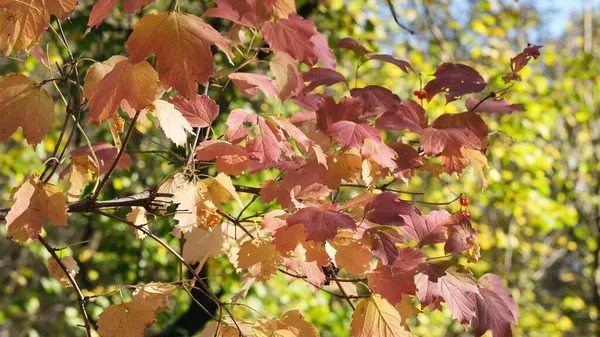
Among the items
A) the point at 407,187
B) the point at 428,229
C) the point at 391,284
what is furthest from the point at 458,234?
the point at 407,187

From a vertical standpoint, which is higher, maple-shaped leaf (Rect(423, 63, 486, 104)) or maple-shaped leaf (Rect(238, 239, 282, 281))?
maple-shaped leaf (Rect(423, 63, 486, 104))

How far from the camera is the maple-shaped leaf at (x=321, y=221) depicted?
3.36 ft

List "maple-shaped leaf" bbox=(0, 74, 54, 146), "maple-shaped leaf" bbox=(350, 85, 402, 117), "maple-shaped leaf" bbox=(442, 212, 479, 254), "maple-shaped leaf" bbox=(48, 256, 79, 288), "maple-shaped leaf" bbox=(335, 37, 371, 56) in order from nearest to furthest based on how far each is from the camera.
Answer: "maple-shaped leaf" bbox=(0, 74, 54, 146), "maple-shaped leaf" bbox=(442, 212, 479, 254), "maple-shaped leaf" bbox=(48, 256, 79, 288), "maple-shaped leaf" bbox=(350, 85, 402, 117), "maple-shaped leaf" bbox=(335, 37, 371, 56)

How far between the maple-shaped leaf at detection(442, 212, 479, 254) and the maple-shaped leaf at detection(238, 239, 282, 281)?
33 centimetres

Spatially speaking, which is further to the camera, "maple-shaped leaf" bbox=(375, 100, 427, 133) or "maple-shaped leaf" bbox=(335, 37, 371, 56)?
"maple-shaped leaf" bbox=(335, 37, 371, 56)

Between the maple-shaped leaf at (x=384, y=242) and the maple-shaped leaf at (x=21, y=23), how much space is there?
0.66 metres

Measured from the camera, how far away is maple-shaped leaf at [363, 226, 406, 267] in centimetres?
110

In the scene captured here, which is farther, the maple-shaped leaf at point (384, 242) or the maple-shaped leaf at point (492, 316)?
the maple-shaped leaf at point (492, 316)

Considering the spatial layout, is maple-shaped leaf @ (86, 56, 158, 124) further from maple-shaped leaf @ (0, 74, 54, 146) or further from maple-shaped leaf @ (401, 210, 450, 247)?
maple-shaped leaf @ (401, 210, 450, 247)

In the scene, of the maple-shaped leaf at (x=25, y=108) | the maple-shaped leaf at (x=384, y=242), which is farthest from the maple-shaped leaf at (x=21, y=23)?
the maple-shaped leaf at (x=384, y=242)

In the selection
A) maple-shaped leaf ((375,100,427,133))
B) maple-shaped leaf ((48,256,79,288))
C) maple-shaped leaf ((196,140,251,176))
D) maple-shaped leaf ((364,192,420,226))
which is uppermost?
maple-shaped leaf ((375,100,427,133))

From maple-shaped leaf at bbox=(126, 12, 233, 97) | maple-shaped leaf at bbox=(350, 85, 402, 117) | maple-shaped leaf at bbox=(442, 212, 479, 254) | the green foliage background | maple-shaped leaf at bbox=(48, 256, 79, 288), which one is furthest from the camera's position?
the green foliage background

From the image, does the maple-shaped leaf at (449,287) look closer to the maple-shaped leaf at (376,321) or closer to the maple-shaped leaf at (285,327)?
the maple-shaped leaf at (376,321)

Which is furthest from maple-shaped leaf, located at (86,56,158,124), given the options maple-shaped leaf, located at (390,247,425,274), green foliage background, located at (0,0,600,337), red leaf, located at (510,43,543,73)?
green foliage background, located at (0,0,600,337)
